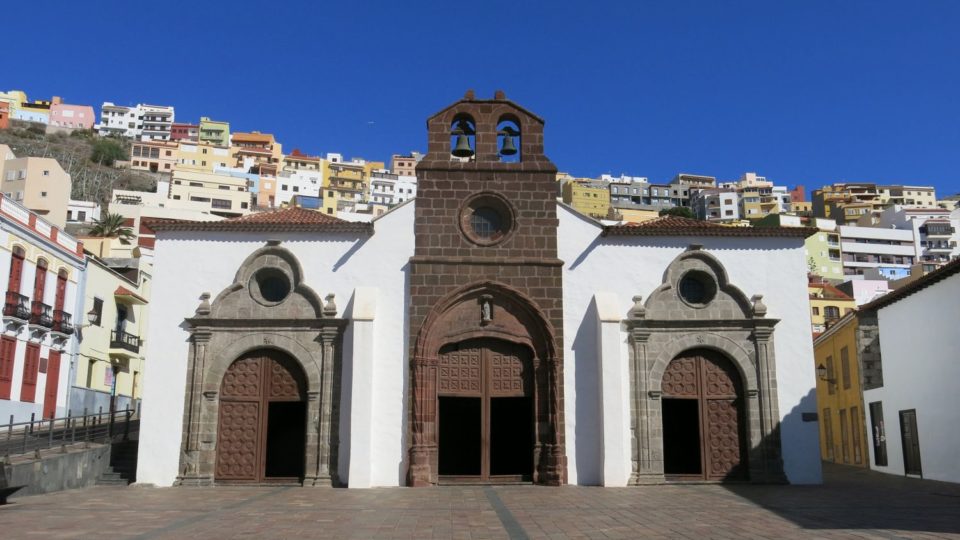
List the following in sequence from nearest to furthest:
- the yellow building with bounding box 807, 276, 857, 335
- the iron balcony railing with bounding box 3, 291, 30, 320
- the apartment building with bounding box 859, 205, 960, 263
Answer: the iron balcony railing with bounding box 3, 291, 30, 320 < the yellow building with bounding box 807, 276, 857, 335 < the apartment building with bounding box 859, 205, 960, 263

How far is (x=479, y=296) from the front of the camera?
18.3 meters

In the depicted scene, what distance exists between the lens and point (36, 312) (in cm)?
2886

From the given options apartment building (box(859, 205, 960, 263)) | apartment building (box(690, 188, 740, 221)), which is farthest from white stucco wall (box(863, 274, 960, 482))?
apartment building (box(690, 188, 740, 221))

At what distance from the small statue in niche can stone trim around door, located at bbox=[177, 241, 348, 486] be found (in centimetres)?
308

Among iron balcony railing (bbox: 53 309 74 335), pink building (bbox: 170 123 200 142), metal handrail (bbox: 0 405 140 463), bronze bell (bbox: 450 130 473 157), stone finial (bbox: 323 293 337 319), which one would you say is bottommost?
metal handrail (bbox: 0 405 140 463)

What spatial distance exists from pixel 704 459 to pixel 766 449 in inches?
53.2

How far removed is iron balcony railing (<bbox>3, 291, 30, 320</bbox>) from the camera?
2711 cm

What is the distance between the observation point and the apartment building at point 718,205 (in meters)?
110

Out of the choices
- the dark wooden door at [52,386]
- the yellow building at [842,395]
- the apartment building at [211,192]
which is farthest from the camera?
the apartment building at [211,192]

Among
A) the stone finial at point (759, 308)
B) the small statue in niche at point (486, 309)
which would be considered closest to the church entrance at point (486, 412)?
the small statue in niche at point (486, 309)

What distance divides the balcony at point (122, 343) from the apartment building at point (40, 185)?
28.1 meters

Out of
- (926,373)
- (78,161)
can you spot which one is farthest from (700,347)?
(78,161)

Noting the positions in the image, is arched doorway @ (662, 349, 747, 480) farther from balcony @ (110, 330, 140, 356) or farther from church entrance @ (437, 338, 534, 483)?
balcony @ (110, 330, 140, 356)

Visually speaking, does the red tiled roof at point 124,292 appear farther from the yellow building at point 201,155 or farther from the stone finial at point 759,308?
the yellow building at point 201,155
